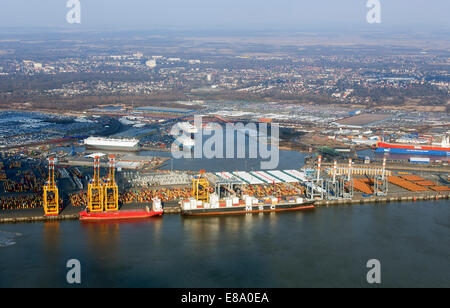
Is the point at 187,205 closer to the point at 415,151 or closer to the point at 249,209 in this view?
the point at 249,209

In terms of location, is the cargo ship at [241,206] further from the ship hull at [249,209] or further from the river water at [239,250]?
the river water at [239,250]

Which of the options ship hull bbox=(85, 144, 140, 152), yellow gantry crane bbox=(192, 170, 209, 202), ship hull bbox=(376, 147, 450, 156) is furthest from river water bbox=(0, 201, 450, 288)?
ship hull bbox=(85, 144, 140, 152)

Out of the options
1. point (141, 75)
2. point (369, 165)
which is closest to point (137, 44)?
point (141, 75)

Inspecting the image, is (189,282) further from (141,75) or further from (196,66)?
(196,66)

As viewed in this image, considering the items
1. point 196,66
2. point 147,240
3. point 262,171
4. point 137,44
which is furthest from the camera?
point 137,44

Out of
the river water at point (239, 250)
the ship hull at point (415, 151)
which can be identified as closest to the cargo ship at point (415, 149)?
the ship hull at point (415, 151)

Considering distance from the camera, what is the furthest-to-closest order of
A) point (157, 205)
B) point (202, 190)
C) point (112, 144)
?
point (112, 144), point (202, 190), point (157, 205)

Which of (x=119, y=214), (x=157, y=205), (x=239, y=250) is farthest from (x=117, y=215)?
(x=239, y=250)
